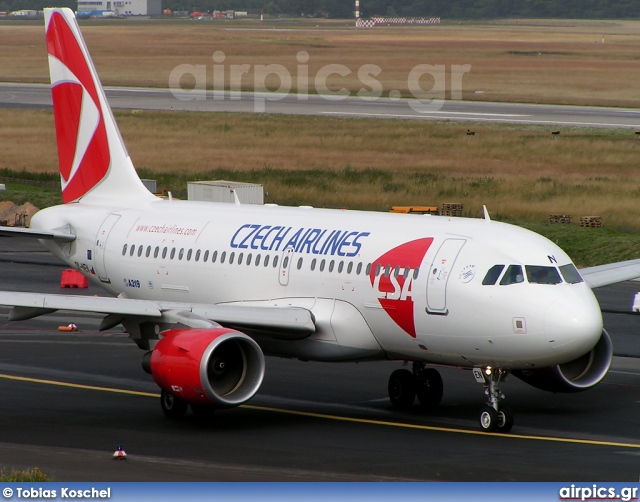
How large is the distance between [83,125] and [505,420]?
57.8ft

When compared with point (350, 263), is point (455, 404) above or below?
below

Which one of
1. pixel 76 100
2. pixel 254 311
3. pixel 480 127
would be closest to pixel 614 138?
pixel 480 127

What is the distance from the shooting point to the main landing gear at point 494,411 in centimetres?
2827

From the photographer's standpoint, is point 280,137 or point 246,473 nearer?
point 246,473

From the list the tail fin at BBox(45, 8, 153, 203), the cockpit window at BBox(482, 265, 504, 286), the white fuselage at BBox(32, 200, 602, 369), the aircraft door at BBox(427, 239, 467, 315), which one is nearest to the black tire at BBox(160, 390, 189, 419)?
the white fuselage at BBox(32, 200, 602, 369)

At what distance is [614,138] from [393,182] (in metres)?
29.0

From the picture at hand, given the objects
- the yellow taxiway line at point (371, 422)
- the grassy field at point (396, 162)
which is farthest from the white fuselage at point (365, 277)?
the grassy field at point (396, 162)

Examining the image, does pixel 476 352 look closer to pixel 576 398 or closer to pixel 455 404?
pixel 455 404

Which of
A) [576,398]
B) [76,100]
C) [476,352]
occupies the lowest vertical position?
[576,398]

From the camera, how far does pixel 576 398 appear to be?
33531 millimetres

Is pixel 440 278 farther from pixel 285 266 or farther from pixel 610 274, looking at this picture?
pixel 610 274

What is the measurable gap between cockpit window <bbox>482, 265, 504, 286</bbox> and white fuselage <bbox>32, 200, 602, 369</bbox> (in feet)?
0.32

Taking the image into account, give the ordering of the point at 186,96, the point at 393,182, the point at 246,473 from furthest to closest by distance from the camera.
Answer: the point at 186,96
the point at 393,182
the point at 246,473

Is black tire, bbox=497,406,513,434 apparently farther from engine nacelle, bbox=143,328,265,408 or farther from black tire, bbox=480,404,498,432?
engine nacelle, bbox=143,328,265,408
